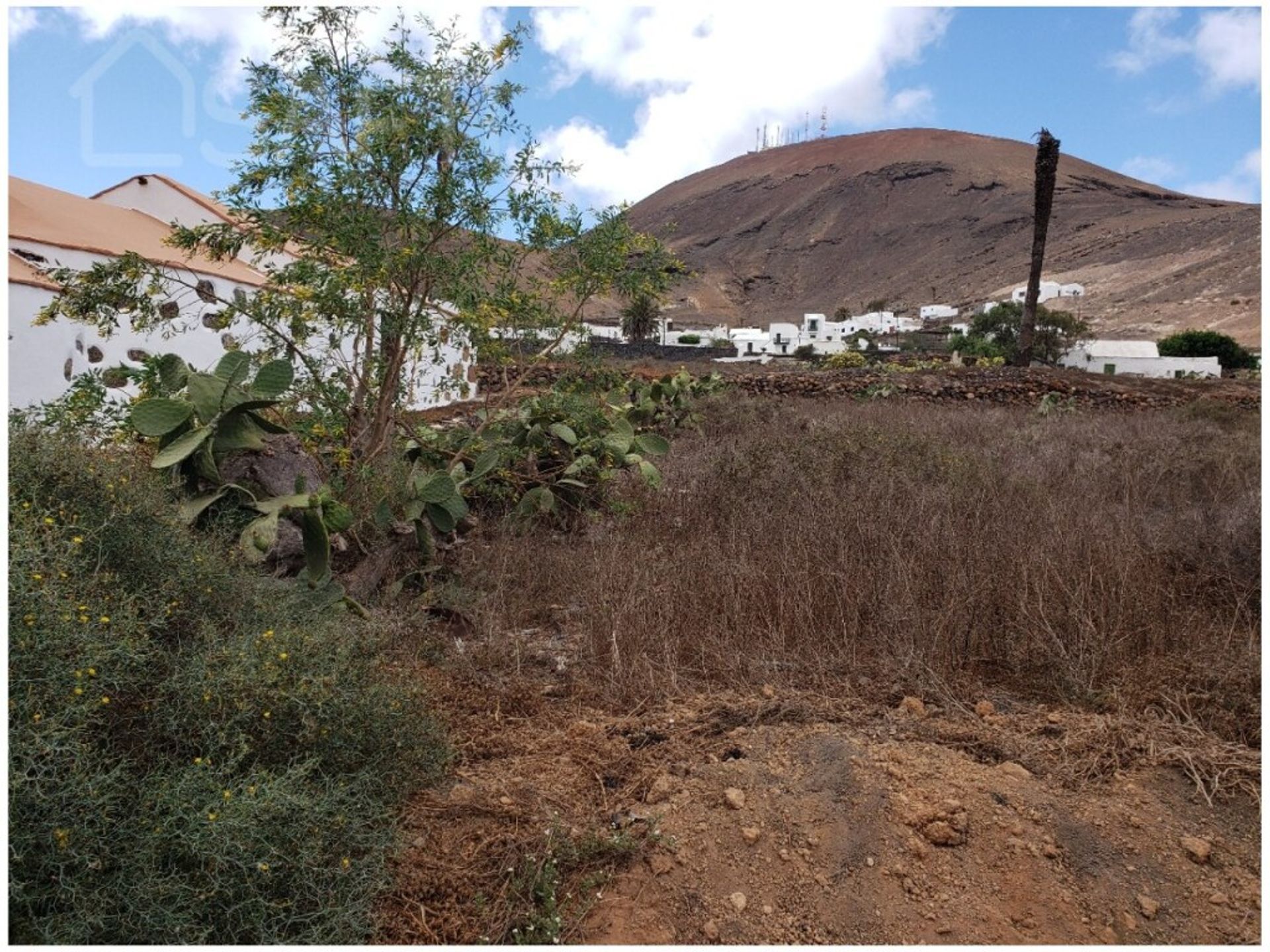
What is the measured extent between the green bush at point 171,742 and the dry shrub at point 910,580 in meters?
1.20

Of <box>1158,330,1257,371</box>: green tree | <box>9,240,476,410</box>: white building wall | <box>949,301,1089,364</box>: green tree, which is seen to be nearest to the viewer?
<box>9,240,476,410</box>: white building wall

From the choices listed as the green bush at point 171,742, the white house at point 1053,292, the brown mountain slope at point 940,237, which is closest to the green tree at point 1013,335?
the brown mountain slope at point 940,237

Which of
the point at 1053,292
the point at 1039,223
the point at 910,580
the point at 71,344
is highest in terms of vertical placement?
the point at 1053,292

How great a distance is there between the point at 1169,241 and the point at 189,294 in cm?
6256

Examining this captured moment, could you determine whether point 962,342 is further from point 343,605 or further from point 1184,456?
point 343,605

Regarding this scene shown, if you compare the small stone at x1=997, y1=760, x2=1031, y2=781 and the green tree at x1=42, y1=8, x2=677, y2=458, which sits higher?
the green tree at x1=42, y1=8, x2=677, y2=458

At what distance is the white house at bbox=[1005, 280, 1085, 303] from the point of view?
49.7 meters

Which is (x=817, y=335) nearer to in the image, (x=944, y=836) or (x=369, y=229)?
(x=369, y=229)

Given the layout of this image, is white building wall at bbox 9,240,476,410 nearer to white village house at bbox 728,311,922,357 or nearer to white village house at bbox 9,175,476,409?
white village house at bbox 9,175,476,409

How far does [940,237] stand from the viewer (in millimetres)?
79750

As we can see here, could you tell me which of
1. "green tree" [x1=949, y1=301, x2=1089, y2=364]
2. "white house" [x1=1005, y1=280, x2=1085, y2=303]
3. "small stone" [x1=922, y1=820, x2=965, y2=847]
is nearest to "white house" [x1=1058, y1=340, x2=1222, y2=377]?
"green tree" [x1=949, y1=301, x2=1089, y2=364]

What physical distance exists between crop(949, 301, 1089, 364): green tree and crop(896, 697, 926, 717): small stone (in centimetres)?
2189

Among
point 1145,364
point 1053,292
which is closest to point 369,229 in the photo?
point 1145,364

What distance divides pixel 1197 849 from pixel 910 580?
1.60 meters
